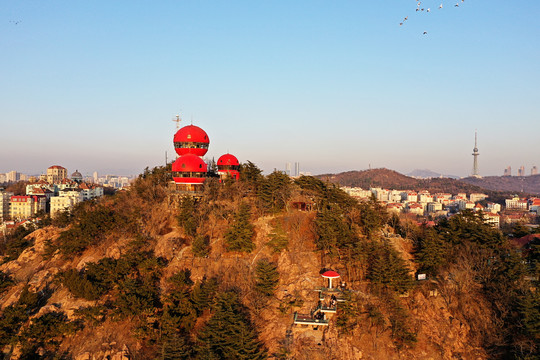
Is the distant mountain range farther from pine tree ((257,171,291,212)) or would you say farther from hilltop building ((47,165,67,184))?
pine tree ((257,171,291,212))

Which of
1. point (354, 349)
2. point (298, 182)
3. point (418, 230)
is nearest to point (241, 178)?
point (298, 182)

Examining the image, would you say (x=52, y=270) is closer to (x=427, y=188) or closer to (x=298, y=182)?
(x=298, y=182)

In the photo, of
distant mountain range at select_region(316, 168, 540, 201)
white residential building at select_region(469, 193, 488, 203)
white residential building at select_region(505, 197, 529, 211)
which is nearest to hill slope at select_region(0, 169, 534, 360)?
white residential building at select_region(505, 197, 529, 211)

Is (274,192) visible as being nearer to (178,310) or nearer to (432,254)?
(178,310)

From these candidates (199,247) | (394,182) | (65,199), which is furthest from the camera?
(394,182)

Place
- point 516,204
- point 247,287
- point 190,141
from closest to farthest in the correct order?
1. point 247,287
2. point 190,141
3. point 516,204

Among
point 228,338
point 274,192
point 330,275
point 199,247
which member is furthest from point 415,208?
point 228,338
